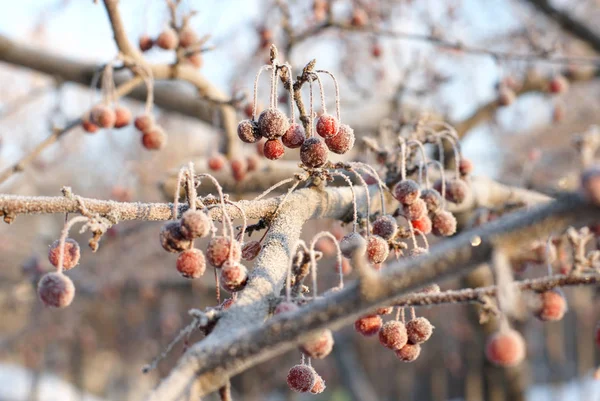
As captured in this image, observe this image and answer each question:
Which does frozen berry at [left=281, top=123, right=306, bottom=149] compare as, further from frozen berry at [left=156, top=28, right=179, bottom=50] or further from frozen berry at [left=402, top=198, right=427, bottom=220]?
frozen berry at [left=156, top=28, right=179, bottom=50]

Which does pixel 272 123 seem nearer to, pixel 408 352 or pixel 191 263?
pixel 191 263

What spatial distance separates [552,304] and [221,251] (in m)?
0.75

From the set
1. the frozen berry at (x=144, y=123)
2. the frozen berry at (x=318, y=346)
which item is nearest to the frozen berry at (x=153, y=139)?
the frozen berry at (x=144, y=123)

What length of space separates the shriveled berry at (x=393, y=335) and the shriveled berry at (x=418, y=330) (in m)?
0.04

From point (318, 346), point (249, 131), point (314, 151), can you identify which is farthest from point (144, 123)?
point (318, 346)

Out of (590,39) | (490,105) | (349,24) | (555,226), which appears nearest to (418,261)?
(555,226)

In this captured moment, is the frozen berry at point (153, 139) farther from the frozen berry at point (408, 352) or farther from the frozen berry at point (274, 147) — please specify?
the frozen berry at point (408, 352)

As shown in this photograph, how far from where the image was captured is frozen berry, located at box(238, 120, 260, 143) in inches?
53.6

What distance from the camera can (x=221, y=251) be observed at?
3.91 ft

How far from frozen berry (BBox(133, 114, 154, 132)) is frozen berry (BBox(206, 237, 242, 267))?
132cm

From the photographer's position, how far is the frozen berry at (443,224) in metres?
1.58

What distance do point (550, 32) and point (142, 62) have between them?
239 inches

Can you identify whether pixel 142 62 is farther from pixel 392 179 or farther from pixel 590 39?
pixel 590 39

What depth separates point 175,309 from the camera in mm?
9234
